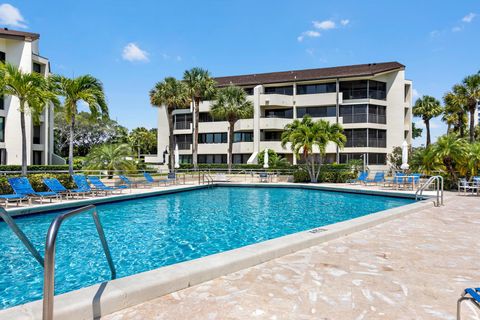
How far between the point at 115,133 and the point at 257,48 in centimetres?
4191

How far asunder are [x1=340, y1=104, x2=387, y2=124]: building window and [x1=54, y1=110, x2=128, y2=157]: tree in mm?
39980

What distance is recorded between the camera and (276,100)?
125 ft

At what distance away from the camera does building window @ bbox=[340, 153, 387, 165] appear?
36394 mm

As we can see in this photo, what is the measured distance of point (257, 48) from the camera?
3288 cm

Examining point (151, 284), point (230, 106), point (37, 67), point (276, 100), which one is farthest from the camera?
point (276, 100)

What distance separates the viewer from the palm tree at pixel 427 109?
4378 centimetres

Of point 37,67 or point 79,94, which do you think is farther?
point 37,67

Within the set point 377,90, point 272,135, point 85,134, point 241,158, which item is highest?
Result: point 377,90

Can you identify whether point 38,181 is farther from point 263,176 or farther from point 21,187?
point 263,176

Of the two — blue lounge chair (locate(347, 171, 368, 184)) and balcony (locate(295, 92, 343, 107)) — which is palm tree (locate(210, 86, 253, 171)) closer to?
balcony (locate(295, 92, 343, 107))

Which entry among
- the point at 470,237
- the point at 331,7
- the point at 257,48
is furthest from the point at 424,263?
the point at 257,48

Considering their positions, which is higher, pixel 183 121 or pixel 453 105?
pixel 453 105

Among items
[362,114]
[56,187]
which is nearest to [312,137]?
[362,114]

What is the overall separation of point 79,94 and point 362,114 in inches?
1141
